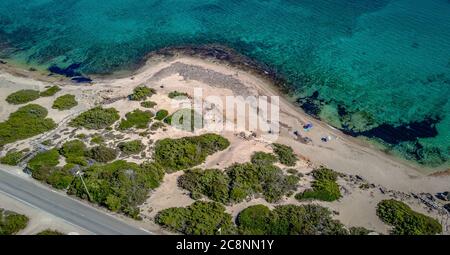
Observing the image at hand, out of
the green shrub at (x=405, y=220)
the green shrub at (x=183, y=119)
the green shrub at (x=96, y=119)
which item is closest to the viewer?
the green shrub at (x=405, y=220)

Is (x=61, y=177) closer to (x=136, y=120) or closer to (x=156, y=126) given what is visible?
(x=136, y=120)

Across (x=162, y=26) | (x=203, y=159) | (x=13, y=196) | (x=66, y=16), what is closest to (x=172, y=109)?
(x=203, y=159)

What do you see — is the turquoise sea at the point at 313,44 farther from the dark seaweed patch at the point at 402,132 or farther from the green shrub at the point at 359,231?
the green shrub at the point at 359,231

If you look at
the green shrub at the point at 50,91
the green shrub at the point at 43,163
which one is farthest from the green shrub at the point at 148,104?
the green shrub at the point at 50,91

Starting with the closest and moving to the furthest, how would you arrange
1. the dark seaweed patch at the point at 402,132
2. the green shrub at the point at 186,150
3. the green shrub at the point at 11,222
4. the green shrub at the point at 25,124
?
the green shrub at the point at 11,222 < the green shrub at the point at 186,150 < the green shrub at the point at 25,124 < the dark seaweed patch at the point at 402,132

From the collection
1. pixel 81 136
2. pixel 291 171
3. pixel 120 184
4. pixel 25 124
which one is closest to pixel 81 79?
pixel 25 124
